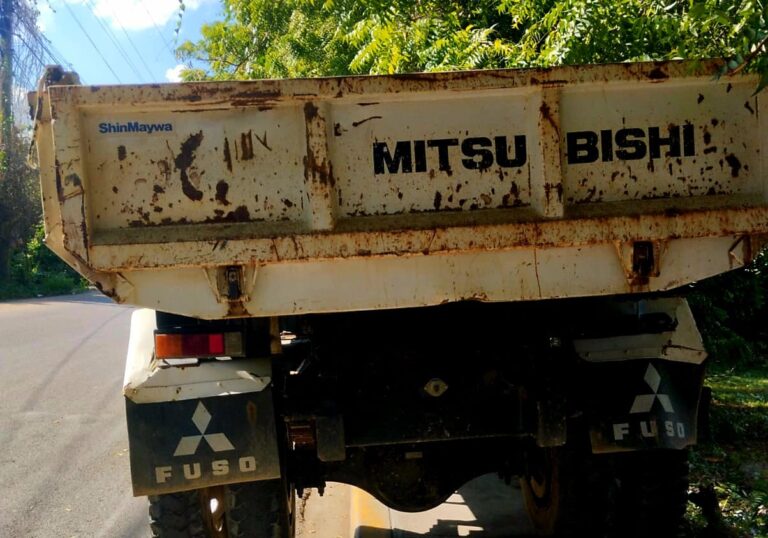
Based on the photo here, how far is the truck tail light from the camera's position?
315 centimetres

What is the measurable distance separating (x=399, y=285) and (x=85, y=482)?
155 inches

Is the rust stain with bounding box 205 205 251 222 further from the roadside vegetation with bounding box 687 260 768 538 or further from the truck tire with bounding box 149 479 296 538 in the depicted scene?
the roadside vegetation with bounding box 687 260 768 538

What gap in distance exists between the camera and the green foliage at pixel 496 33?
3.38 metres

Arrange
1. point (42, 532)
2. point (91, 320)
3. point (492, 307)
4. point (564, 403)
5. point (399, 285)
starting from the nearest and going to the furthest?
point (399, 285) < point (564, 403) < point (492, 307) < point (42, 532) < point (91, 320)

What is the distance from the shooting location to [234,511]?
133 inches

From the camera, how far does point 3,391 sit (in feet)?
30.1

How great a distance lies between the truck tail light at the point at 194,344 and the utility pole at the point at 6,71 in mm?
28120

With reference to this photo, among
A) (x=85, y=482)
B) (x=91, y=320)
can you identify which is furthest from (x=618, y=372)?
(x=91, y=320)

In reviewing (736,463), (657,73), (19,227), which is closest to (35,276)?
(19,227)

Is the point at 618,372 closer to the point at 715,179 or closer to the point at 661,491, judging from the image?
the point at 661,491

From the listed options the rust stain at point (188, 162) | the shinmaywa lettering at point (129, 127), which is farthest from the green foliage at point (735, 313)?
the shinmaywa lettering at point (129, 127)

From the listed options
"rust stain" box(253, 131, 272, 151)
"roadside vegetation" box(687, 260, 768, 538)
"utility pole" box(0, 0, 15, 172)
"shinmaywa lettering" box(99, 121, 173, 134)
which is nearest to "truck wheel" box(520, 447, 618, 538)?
"roadside vegetation" box(687, 260, 768, 538)

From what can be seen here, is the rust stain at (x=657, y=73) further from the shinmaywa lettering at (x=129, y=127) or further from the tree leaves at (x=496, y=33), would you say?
the shinmaywa lettering at (x=129, y=127)

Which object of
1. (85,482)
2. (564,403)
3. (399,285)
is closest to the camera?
(399,285)
